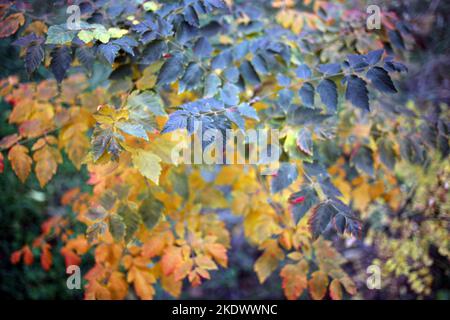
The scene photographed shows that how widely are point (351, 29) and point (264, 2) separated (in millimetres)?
1058

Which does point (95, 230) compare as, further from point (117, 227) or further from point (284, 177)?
point (284, 177)

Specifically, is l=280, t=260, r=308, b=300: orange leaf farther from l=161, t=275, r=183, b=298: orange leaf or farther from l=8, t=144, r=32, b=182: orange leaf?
l=8, t=144, r=32, b=182: orange leaf

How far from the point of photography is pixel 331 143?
2027 millimetres

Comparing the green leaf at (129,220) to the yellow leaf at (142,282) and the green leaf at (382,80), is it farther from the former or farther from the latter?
the green leaf at (382,80)

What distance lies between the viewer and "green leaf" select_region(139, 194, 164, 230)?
1574 millimetres

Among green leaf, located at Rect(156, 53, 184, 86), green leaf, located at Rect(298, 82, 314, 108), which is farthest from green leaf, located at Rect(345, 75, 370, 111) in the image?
green leaf, located at Rect(156, 53, 184, 86)

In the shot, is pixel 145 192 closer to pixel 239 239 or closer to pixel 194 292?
pixel 194 292

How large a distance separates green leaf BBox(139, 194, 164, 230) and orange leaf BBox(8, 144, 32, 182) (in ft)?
1.58

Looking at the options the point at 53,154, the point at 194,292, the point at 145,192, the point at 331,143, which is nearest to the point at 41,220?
the point at 194,292

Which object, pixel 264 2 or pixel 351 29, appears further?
pixel 264 2

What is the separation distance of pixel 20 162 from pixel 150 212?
0.56 meters

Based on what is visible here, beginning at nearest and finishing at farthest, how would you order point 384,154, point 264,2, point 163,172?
point 163,172 < point 384,154 < point 264,2

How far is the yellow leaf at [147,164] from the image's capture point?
1.28m
